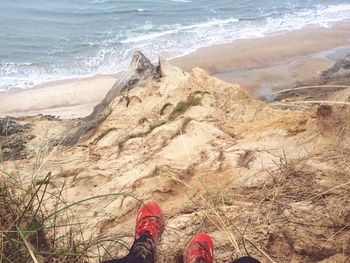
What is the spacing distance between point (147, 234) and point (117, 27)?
52.1 feet

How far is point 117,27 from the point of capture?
17.4 m

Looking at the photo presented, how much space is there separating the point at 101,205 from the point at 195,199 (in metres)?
0.78

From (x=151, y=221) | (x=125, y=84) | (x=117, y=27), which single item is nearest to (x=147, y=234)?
(x=151, y=221)

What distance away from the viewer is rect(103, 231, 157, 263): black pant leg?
2.25 m

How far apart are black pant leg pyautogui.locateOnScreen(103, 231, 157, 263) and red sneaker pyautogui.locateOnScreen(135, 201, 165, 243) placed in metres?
0.07

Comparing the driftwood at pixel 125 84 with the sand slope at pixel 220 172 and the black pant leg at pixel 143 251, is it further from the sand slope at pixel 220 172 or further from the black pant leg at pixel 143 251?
the black pant leg at pixel 143 251

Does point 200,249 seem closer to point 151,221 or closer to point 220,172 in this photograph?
point 151,221

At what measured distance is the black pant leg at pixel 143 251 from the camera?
225 cm

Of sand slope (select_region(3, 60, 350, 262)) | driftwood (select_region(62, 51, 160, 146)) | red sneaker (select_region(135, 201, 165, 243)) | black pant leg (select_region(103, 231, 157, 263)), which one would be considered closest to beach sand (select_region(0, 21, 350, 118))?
driftwood (select_region(62, 51, 160, 146))

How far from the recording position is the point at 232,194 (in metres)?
2.91

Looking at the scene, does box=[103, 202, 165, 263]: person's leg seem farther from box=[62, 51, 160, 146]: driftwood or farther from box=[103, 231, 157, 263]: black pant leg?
box=[62, 51, 160, 146]: driftwood

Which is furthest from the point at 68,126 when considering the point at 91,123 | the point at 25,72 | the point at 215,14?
the point at 215,14

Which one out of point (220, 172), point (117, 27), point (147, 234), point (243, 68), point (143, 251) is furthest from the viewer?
point (117, 27)

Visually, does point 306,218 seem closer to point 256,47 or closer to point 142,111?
point 142,111
